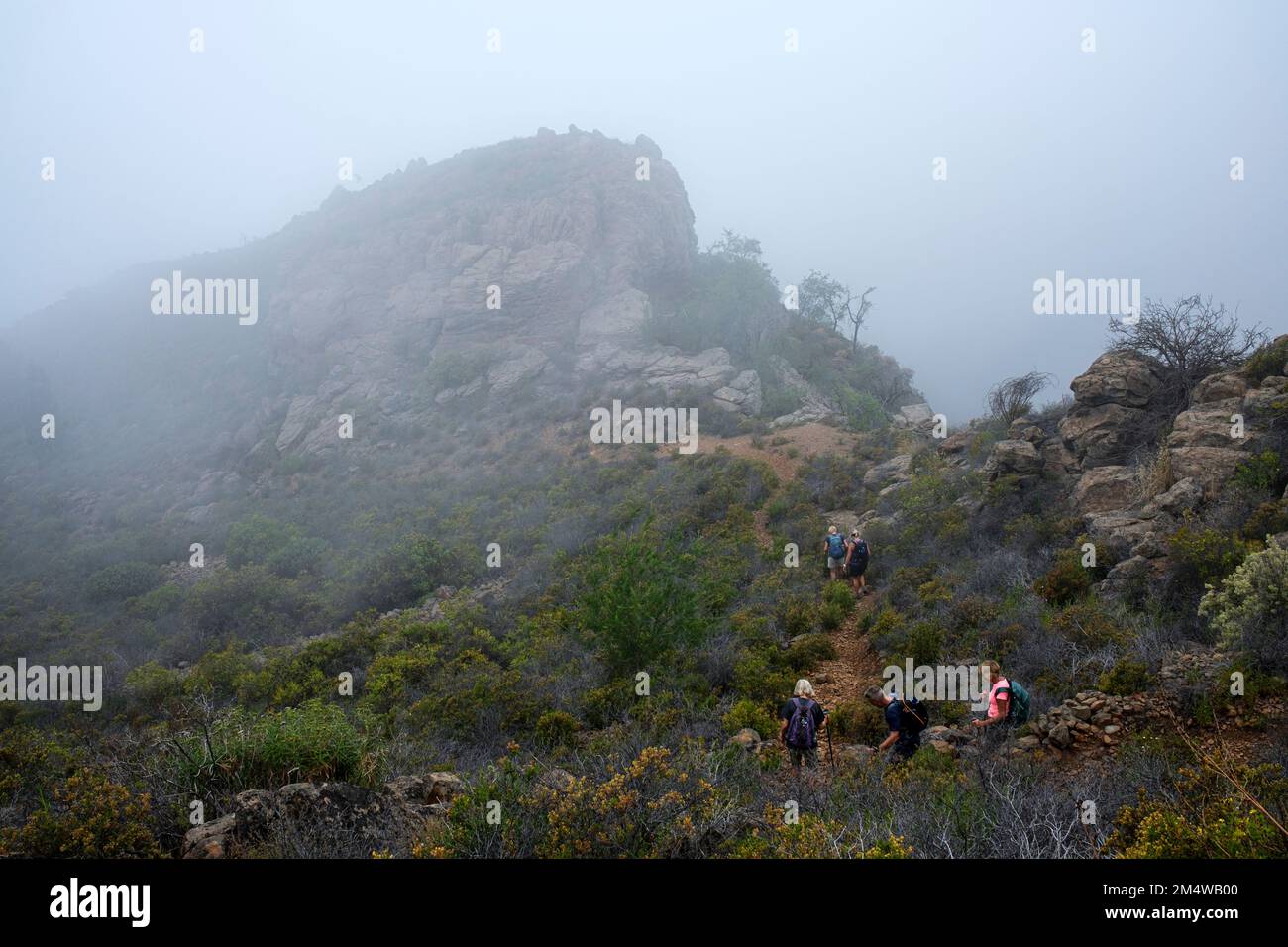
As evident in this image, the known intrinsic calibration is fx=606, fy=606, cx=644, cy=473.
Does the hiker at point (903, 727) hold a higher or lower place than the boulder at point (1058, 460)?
lower

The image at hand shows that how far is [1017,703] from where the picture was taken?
18.2 ft

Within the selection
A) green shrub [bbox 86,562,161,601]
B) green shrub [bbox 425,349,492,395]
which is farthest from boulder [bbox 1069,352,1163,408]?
green shrub [bbox 425,349,492,395]

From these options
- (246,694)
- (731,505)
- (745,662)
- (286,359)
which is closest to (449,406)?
(286,359)

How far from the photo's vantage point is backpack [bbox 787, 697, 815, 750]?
5.65 m

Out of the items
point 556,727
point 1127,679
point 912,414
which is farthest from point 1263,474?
point 912,414

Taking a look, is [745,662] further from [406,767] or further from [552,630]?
[406,767]

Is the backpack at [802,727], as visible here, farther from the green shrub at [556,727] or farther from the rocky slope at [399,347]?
the rocky slope at [399,347]

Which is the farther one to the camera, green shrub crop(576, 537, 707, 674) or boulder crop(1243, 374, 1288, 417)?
green shrub crop(576, 537, 707, 674)

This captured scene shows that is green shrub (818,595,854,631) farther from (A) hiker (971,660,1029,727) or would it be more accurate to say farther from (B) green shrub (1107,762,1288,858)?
(B) green shrub (1107,762,1288,858)

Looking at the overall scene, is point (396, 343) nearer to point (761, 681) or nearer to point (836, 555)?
point (836, 555)

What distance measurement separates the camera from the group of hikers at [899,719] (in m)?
5.51

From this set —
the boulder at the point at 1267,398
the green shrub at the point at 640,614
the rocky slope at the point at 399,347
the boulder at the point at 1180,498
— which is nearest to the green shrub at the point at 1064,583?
the boulder at the point at 1180,498

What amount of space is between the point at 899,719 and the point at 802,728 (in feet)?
3.03

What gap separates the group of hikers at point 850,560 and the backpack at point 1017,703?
193 inches
